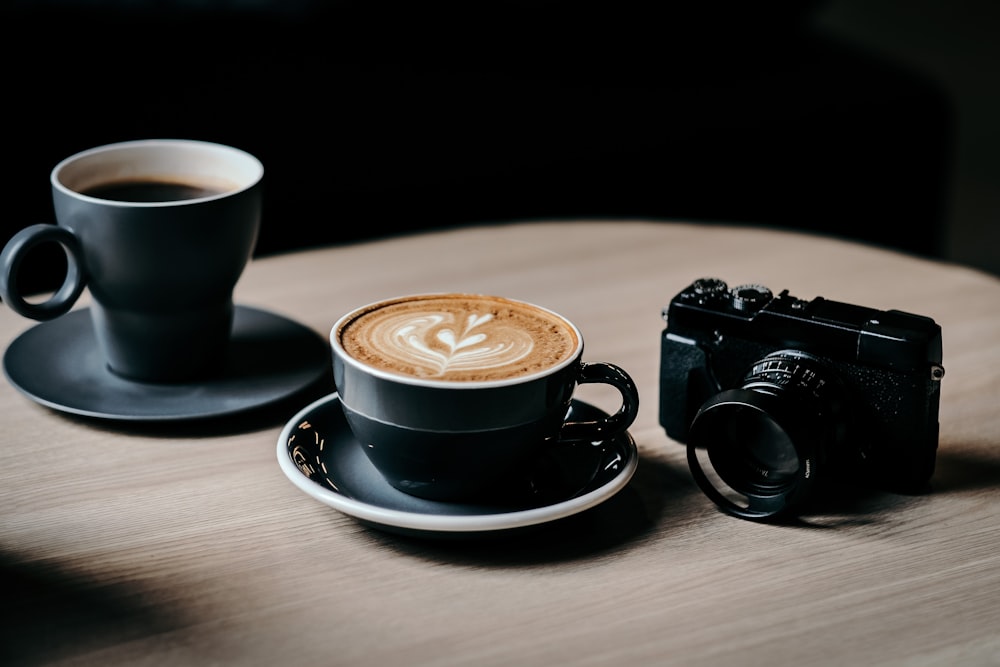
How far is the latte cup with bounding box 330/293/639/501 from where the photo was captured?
56 cm

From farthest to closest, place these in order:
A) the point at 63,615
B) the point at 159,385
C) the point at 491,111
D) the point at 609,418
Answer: the point at 491,111 < the point at 159,385 < the point at 609,418 < the point at 63,615

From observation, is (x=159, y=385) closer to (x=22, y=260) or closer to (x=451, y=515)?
(x=22, y=260)

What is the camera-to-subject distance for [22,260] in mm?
688

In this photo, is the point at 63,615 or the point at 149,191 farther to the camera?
the point at 149,191

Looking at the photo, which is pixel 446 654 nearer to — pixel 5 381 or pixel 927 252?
pixel 5 381

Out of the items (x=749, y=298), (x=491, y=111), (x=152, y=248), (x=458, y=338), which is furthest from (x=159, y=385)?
(x=491, y=111)

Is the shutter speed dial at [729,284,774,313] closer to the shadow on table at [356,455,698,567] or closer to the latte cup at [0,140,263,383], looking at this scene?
the shadow on table at [356,455,698,567]

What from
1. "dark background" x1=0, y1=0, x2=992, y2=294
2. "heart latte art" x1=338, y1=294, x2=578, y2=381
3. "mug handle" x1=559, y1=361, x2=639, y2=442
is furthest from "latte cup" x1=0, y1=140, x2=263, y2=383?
"dark background" x1=0, y1=0, x2=992, y2=294

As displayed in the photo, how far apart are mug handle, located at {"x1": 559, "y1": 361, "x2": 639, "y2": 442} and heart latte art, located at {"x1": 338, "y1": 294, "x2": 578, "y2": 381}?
0.07 feet

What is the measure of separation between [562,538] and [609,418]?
0.08 meters

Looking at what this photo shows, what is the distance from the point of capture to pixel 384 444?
0.58 metres

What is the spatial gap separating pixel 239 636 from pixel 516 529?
0.49 feet

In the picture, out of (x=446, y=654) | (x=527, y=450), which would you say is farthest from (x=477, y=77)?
(x=446, y=654)

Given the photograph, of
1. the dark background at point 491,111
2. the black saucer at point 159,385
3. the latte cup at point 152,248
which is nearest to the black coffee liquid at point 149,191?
the latte cup at point 152,248
